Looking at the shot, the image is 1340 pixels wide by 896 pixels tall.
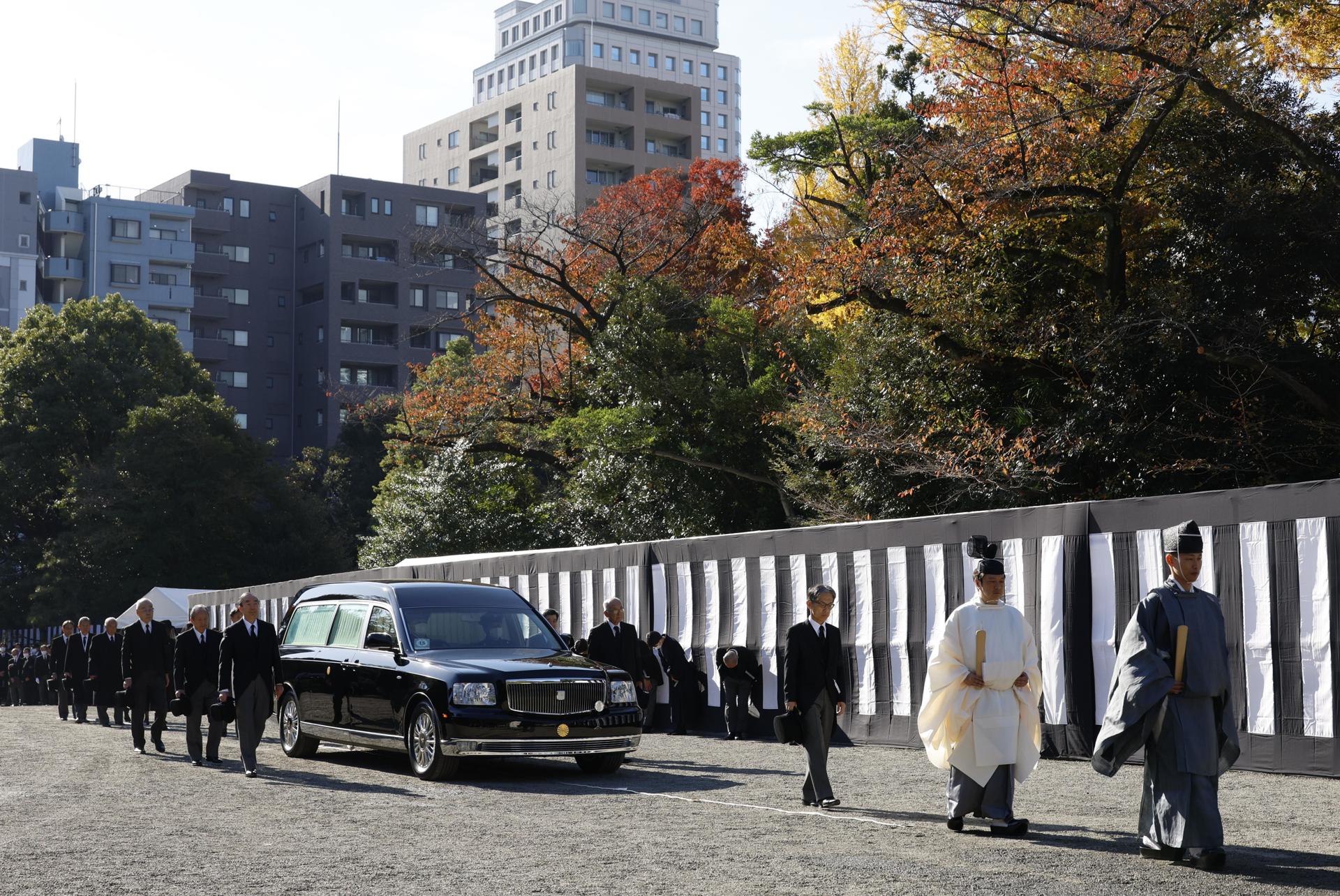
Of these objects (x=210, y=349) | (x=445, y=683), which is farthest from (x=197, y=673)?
(x=210, y=349)

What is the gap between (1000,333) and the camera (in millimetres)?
23625

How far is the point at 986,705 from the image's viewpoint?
970 centimetres

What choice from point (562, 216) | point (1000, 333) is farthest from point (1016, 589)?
point (562, 216)

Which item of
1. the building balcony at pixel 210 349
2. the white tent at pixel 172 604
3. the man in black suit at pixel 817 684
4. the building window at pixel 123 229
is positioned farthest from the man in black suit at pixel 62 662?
the building balcony at pixel 210 349

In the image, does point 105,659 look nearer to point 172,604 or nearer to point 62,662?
point 62,662

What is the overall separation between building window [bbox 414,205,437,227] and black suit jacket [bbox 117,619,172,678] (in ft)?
265

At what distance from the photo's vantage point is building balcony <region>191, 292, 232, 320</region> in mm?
→ 97375

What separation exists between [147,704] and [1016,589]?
471 inches

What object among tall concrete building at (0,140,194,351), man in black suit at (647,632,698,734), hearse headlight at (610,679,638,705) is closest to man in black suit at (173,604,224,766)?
hearse headlight at (610,679,638,705)

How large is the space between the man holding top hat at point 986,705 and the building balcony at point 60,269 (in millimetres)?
91160

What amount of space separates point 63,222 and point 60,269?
3.21 m

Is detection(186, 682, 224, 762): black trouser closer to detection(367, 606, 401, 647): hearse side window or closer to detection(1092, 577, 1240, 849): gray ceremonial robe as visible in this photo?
detection(367, 606, 401, 647): hearse side window

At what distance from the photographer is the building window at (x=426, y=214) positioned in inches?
3944

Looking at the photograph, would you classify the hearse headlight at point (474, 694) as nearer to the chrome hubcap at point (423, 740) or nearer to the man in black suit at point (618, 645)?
the chrome hubcap at point (423, 740)
